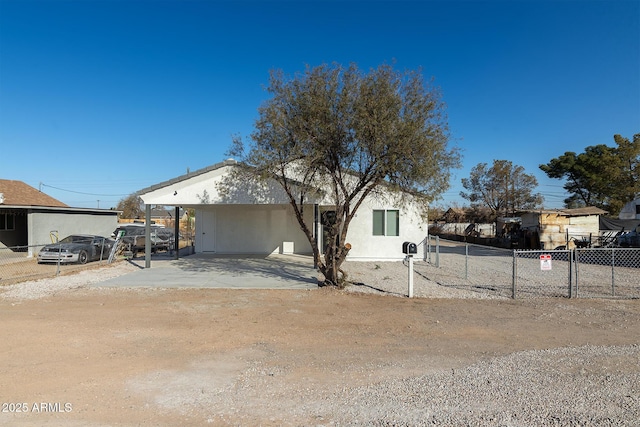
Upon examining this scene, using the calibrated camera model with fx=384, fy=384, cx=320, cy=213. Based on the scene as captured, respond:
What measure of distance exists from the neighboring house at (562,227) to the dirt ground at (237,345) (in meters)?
16.6

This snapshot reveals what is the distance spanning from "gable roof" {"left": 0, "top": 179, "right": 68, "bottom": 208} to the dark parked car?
685 centimetres

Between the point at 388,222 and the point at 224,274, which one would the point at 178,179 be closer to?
the point at 224,274

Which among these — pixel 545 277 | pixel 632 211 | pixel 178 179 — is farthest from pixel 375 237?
pixel 632 211

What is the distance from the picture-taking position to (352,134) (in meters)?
9.37

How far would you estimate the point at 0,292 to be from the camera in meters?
9.63

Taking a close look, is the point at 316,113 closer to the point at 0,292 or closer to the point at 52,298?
the point at 52,298

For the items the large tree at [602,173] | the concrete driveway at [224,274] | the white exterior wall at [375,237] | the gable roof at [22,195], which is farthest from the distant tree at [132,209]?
the large tree at [602,173]

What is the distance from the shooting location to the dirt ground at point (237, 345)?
368cm

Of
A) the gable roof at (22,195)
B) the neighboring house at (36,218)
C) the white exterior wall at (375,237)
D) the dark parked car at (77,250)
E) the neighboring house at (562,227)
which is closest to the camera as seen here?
the dark parked car at (77,250)

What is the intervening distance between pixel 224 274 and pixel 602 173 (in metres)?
37.3

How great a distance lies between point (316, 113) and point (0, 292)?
357 inches

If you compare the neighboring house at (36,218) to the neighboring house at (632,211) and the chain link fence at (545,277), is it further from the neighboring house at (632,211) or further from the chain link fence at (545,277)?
the neighboring house at (632,211)

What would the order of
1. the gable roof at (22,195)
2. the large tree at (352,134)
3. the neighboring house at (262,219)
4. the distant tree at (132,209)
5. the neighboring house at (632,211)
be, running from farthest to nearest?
the distant tree at (132,209) → the neighboring house at (632,211) → the gable roof at (22,195) → the neighboring house at (262,219) → the large tree at (352,134)

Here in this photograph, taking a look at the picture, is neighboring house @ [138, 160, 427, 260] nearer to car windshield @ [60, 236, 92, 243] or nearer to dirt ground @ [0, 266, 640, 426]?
car windshield @ [60, 236, 92, 243]
